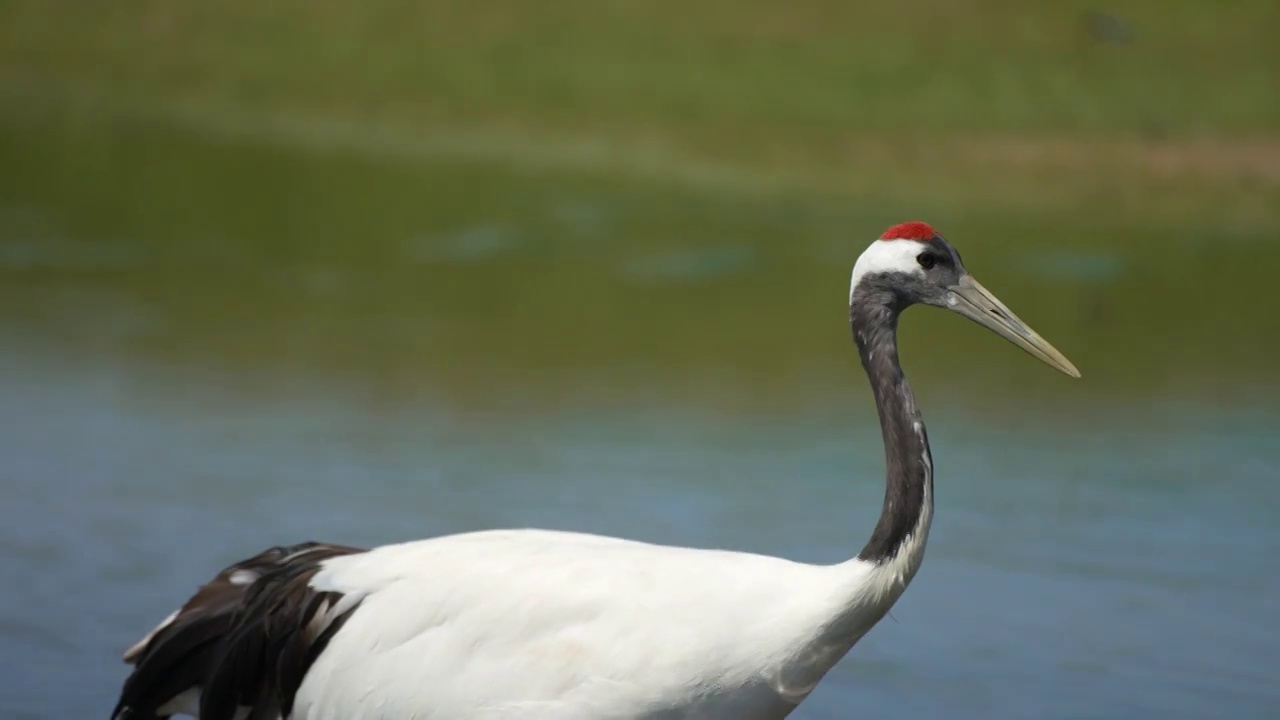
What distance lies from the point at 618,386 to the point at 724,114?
487cm

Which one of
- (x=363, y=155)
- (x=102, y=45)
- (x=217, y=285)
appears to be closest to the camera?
(x=217, y=285)

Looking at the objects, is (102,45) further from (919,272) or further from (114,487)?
(919,272)

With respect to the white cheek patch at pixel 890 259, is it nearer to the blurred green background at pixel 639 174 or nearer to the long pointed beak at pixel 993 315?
the long pointed beak at pixel 993 315

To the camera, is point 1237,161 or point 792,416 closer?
point 792,416

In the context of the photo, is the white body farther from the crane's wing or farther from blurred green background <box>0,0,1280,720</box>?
blurred green background <box>0,0,1280,720</box>

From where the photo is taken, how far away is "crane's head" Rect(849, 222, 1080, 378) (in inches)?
160

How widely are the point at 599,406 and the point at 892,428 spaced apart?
13.3 ft

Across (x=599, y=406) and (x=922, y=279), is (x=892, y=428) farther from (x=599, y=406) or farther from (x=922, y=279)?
(x=599, y=406)

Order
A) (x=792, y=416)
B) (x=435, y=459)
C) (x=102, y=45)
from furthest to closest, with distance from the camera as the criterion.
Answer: (x=102, y=45)
(x=792, y=416)
(x=435, y=459)

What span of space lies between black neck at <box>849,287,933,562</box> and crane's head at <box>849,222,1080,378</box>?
0.05 ft

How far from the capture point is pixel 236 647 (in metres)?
4.09

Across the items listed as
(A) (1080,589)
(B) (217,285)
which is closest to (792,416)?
(A) (1080,589)

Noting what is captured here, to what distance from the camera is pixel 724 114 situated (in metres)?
12.8

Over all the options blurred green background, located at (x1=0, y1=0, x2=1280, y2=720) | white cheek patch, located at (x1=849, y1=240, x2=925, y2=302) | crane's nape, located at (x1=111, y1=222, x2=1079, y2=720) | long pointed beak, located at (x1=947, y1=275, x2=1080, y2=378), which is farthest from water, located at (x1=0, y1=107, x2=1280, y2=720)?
white cheek patch, located at (x1=849, y1=240, x2=925, y2=302)
